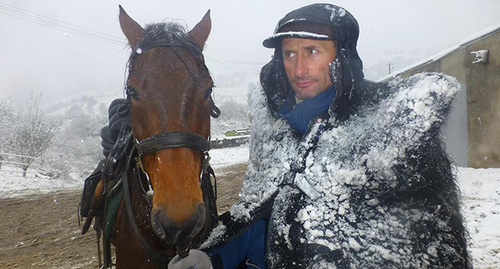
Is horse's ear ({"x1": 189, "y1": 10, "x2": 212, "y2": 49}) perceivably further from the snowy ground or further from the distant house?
the distant house

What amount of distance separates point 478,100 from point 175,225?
36.0 ft

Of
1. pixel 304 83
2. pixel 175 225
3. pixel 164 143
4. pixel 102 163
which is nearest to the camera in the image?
pixel 175 225

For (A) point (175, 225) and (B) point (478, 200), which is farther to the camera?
(B) point (478, 200)

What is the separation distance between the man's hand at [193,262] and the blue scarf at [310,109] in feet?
3.08

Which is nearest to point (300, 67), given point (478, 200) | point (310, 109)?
point (310, 109)

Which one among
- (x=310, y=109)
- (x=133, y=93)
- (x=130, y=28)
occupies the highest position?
(x=130, y=28)

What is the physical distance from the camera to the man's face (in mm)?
1821

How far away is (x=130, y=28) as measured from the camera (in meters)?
2.10

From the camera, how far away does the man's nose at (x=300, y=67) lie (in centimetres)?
184

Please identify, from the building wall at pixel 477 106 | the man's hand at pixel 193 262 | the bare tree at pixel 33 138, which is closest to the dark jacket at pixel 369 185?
the man's hand at pixel 193 262

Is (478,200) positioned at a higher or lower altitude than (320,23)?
lower

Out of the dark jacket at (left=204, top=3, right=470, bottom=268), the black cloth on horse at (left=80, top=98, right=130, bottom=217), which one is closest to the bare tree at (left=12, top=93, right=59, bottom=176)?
the black cloth on horse at (left=80, top=98, right=130, bottom=217)

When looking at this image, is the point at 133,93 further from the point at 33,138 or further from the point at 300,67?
the point at 33,138

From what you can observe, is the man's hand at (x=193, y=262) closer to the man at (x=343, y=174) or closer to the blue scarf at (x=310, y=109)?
the man at (x=343, y=174)
